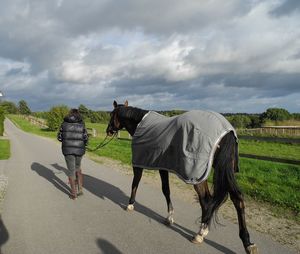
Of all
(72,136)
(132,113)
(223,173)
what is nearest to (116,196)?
(72,136)

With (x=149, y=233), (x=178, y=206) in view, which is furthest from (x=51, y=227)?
(x=178, y=206)

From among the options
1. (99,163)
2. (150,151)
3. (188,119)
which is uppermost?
(188,119)

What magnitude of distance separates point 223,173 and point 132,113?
2.56 metres

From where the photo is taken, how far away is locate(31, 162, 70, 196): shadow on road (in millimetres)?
8844

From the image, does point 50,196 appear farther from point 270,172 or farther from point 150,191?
point 270,172

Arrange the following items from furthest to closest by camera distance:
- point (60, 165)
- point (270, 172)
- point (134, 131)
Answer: point (60, 165) → point (270, 172) → point (134, 131)

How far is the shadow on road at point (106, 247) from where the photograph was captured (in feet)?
15.0

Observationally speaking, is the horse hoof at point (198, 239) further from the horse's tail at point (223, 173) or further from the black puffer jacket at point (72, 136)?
the black puffer jacket at point (72, 136)

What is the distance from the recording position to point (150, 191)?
8297 millimetres

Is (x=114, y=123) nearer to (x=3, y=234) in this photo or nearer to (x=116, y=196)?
(x=116, y=196)

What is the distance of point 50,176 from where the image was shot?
1060cm

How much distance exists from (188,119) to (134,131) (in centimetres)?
193

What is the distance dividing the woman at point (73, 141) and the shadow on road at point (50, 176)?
74 centimetres

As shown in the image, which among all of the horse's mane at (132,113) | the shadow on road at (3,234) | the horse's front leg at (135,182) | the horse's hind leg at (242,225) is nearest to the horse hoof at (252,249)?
the horse's hind leg at (242,225)
